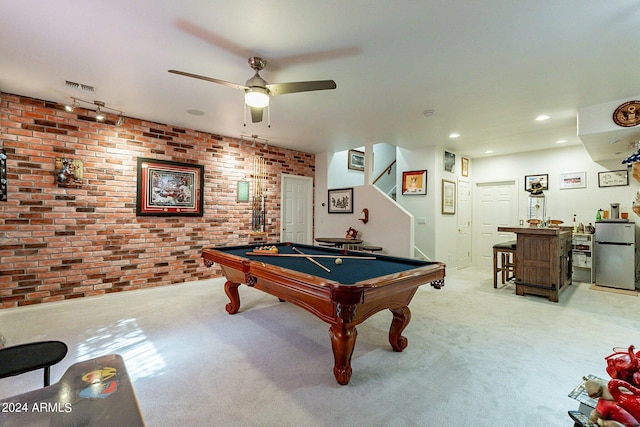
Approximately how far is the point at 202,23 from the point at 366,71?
4.92ft

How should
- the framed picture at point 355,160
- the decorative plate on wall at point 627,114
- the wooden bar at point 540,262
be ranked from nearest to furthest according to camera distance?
the decorative plate on wall at point 627,114 → the wooden bar at point 540,262 → the framed picture at point 355,160

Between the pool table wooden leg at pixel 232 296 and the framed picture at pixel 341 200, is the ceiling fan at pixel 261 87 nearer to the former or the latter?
the pool table wooden leg at pixel 232 296

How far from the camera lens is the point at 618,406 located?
2.98ft

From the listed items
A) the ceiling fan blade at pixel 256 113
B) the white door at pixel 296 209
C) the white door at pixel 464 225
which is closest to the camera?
the ceiling fan blade at pixel 256 113

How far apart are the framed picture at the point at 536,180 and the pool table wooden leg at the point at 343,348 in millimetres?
5800

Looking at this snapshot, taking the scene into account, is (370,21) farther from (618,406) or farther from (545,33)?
(618,406)

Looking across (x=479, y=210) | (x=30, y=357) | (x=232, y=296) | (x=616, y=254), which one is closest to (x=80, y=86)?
(x=232, y=296)

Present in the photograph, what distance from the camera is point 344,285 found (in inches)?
68.7

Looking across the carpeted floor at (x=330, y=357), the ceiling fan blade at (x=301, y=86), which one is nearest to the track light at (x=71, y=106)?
the carpeted floor at (x=330, y=357)

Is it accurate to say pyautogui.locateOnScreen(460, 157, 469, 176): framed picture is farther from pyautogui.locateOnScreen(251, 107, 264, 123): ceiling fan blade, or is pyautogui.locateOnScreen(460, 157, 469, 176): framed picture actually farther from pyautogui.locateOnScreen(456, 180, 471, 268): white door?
pyautogui.locateOnScreen(251, 107, 264, 123): ceiling fan blade

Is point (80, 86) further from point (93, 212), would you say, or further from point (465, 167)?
point (465, 167)

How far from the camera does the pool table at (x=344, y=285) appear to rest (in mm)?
1807

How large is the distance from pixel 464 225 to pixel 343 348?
5562 millimetres

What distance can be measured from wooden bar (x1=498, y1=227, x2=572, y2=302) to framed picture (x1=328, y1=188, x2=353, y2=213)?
9.44ft
